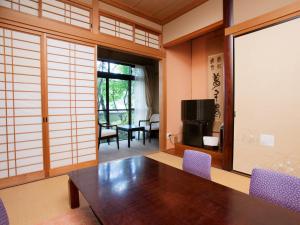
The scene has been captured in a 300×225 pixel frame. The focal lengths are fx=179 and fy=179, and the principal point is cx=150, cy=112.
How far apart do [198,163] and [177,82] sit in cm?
296

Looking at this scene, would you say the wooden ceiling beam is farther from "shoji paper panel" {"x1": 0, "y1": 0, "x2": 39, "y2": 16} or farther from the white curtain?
the white curtain

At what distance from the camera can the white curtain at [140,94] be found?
577 cm

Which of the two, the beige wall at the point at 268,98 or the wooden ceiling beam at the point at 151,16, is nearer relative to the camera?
the beige wall at the point at 268,98

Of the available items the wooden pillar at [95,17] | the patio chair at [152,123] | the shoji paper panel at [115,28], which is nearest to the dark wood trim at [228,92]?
the shoji paper panel at [115,28]

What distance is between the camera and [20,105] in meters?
2.41

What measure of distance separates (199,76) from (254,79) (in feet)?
6.22

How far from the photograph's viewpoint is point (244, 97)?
2.67m

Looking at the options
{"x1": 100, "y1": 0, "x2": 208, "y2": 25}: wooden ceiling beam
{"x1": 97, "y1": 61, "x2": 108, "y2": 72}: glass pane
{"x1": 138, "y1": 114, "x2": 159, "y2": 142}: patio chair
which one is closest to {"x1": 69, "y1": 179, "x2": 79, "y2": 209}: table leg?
{"x1": 100, "y1": 0, "x2": 208, "y2": 25}: wooden ceiling beam

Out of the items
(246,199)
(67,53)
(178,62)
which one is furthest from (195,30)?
(246,199)

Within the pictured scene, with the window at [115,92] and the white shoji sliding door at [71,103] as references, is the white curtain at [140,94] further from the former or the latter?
the white shoji sliding door at [71,103]

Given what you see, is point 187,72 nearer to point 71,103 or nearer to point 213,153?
point 213,153

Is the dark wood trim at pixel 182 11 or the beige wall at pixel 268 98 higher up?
the dark wood trim at pixel 182 11

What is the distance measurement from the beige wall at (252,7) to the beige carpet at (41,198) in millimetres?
2329

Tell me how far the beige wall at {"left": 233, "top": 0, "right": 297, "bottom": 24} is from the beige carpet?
2.33 metres
